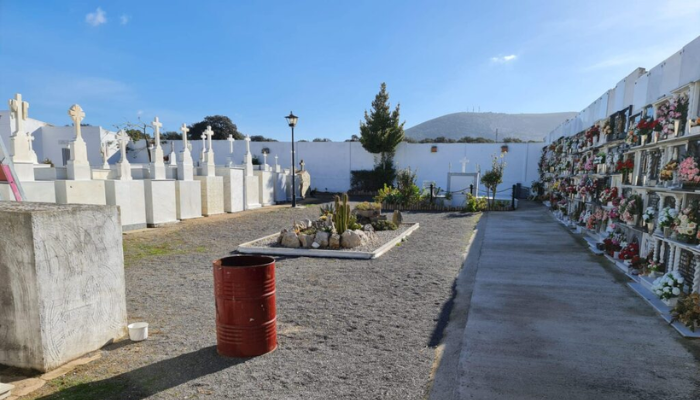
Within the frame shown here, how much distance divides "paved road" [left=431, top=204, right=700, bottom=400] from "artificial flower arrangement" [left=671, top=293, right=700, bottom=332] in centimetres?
17

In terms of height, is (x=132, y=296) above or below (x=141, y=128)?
below

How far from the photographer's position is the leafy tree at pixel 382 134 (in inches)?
1011

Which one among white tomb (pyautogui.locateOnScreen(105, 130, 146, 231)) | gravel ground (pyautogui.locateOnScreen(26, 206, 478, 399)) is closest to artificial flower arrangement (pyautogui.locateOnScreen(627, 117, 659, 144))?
gravel ground (pyautogui.locateOnScreen(26, 206, 478, 399))

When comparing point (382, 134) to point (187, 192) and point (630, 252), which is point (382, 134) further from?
point (630, 252)

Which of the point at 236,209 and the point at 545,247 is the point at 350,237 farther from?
the point at 236,209

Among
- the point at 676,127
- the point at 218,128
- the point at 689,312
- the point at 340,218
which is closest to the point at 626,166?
the point at 676,127

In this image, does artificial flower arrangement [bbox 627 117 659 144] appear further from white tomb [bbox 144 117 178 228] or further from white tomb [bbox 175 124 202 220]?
white tomb [bbox 175 124 202 220]

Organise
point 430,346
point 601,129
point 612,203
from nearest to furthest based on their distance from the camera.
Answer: point 430,346 < point 612,203 < point 601,129

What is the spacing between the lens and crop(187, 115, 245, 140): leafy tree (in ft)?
153

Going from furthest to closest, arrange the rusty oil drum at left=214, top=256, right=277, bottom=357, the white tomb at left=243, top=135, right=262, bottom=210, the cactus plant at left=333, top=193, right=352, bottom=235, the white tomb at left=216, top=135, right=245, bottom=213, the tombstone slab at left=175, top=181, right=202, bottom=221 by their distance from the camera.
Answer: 1. the white tomb at left=243, top=135, right=262, bottom=210
2. the white tomb at left=216, top=135, right=245, bottom=213
3. the tombstone slab at left=175, top=181, right=202, bottom=221
4. the cactus plant at left=333, top=193, right=352, bottom=235
5. the rusty oil drum at left=214, top=256, right=277, bottom=357

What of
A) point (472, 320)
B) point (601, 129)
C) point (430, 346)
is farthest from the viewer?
point (601, 129)

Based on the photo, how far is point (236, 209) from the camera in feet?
54.2

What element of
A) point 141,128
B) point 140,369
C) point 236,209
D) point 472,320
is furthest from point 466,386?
point 141,128

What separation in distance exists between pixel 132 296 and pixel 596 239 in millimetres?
9872
